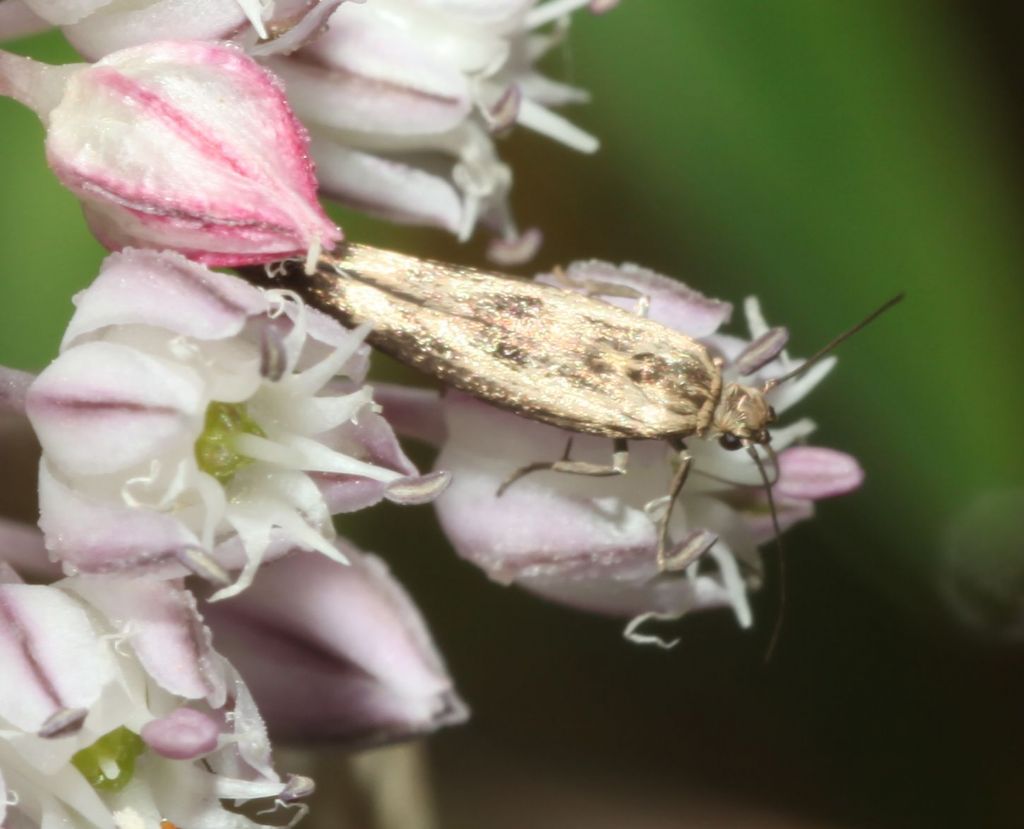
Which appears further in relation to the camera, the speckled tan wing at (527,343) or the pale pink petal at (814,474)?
the pale pink petal at (814,474)

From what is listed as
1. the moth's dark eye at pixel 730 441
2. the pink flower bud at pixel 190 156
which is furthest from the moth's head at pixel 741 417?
the pink flower bud at pixel 190 156

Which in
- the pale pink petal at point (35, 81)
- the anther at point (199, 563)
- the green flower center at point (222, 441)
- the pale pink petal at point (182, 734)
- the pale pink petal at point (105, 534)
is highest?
the pale pink petal at point (35, 81)

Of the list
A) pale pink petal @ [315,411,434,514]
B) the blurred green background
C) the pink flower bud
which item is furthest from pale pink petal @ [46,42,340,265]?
the blurred green background

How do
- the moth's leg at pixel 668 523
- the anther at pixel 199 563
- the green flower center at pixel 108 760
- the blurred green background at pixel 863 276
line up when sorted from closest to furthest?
the anther at pixel 199 563, the green flower center at pixel 108 760, the moth's leg at pixel 668 523, the blurred green background at pixel 863 276

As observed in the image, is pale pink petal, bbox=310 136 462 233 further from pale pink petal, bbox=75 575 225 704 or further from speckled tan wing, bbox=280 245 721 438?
pale pink petal, bbox=75 575 225 704

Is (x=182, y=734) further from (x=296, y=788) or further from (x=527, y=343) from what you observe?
(x=527, y=343)

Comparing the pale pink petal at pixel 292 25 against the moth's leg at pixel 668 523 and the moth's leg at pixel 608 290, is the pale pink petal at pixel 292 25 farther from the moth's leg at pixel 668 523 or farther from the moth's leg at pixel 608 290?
the moth's leg at pixel 668 523

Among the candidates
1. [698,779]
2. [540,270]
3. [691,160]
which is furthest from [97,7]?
[698,779]

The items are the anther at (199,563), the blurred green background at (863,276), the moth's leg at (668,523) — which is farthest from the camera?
the blurred green background at (863,276)
